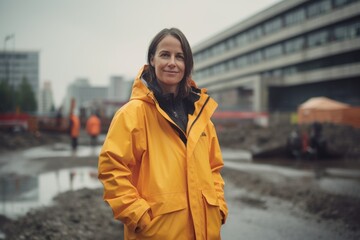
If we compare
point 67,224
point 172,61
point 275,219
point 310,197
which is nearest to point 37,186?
point 67,224

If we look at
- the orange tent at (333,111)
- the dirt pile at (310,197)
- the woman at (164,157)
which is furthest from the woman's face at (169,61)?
the orange tent at (333,111)

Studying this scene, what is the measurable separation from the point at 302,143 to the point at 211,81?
2001 inches

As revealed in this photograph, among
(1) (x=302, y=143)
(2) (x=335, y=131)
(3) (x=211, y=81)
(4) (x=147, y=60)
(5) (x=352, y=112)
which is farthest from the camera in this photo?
(3) (x=211, y=81)

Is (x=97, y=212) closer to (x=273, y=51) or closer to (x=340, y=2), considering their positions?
(x=340, y=2)

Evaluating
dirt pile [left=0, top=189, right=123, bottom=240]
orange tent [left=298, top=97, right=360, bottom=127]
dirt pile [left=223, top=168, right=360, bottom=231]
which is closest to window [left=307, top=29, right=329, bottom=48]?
orange tent [left=298, top=97, right=360, bottom=127]

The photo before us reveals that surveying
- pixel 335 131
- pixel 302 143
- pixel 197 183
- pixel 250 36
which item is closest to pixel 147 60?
pixel 197 183

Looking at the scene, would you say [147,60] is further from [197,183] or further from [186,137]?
[197,183]

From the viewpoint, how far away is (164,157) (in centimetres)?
211

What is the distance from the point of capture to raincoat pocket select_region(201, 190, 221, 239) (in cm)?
211

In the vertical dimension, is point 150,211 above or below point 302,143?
above

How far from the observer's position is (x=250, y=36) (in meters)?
51.8

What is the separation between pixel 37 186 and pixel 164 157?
6.53 meters

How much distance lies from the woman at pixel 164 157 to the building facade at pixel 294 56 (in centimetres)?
3492

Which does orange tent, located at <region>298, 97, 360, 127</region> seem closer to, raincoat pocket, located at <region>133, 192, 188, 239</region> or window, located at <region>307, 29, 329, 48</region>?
window, located at <region>307, 29, 329, 48</region>
